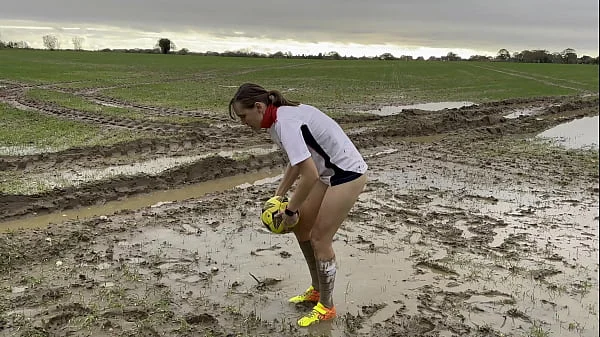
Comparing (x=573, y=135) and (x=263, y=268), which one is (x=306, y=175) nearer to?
(x=263, y=268)

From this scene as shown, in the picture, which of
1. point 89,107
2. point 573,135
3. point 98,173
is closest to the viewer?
point 98,173

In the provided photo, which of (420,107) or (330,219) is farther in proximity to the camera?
(420,107)

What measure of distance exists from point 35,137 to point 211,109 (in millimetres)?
7288

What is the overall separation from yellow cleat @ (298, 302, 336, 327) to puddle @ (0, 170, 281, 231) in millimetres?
4438

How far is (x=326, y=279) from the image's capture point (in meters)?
4.68

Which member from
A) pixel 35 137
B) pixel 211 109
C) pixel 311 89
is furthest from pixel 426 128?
pixel 311 89

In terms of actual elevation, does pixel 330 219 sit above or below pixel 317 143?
below

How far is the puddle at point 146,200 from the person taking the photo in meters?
7.68

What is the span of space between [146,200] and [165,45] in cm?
9048

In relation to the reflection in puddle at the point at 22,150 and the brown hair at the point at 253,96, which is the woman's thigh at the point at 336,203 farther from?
the reflection in puddle at the point at 22,150

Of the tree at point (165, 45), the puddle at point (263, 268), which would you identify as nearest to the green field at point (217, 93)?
the puddle at point (263, 268)

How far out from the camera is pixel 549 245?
6.89 meters

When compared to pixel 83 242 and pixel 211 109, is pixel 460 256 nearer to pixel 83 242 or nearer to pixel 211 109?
pixel 83 242

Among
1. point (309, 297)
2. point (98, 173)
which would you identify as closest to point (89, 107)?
point (98, 173)
